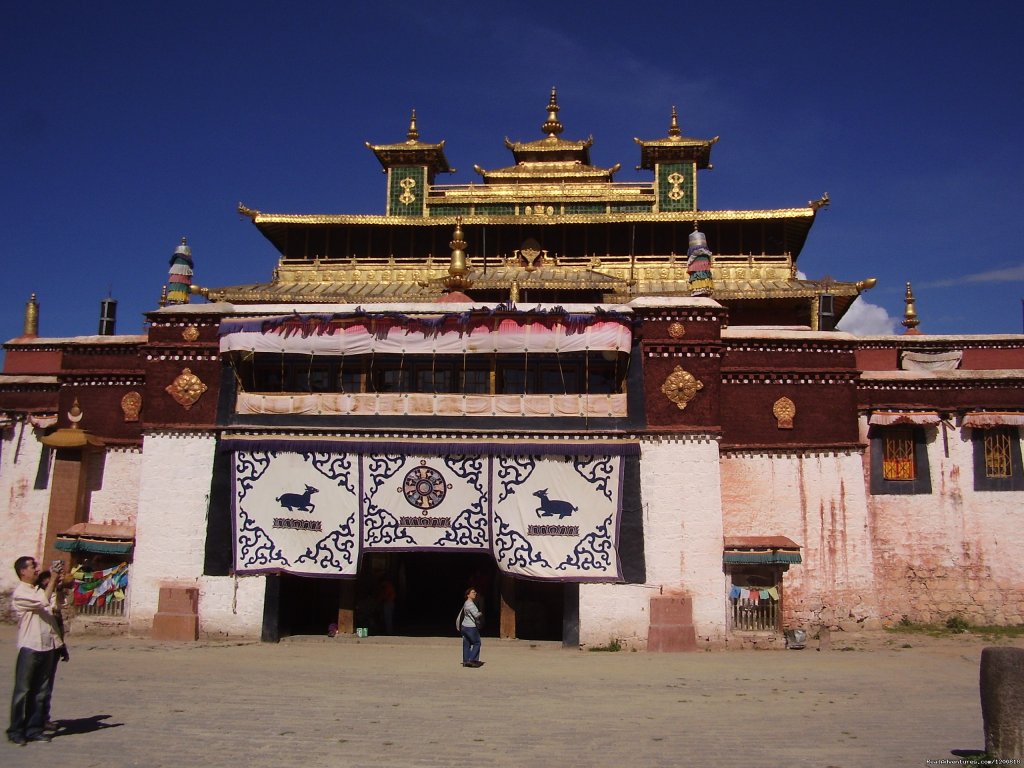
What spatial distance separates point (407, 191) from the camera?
33531mm

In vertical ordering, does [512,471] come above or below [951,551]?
above

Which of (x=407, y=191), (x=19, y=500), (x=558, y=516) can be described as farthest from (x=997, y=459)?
(x=19, y=500)

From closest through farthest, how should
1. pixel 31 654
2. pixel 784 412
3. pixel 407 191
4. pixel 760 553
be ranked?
pixel 31 654, pixel 760 553, pixel 784 412, pixel 407 191

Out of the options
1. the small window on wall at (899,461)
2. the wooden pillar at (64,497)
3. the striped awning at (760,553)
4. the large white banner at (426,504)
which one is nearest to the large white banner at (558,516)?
the large white banner at (426,504)

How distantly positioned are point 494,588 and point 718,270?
14.1 m

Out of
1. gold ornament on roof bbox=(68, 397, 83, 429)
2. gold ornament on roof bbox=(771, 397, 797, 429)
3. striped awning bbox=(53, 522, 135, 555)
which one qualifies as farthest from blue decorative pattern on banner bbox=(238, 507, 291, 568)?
gold ornament on roof bbox=(771, 397, 797, 429)

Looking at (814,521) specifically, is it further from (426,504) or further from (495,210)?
(495,210)

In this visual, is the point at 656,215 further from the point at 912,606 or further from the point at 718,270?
the point at 912,606

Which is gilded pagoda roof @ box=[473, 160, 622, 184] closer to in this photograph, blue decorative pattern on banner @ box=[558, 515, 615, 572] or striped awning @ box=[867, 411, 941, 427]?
striped awning @ box=[867, 411, 941, 427]

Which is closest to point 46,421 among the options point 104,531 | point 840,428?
point 104,531

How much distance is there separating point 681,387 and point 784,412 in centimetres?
284

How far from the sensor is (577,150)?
36.4 meters

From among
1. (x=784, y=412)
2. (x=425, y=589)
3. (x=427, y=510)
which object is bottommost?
(x=425, y=589)

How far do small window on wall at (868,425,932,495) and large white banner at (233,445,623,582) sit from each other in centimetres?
642
